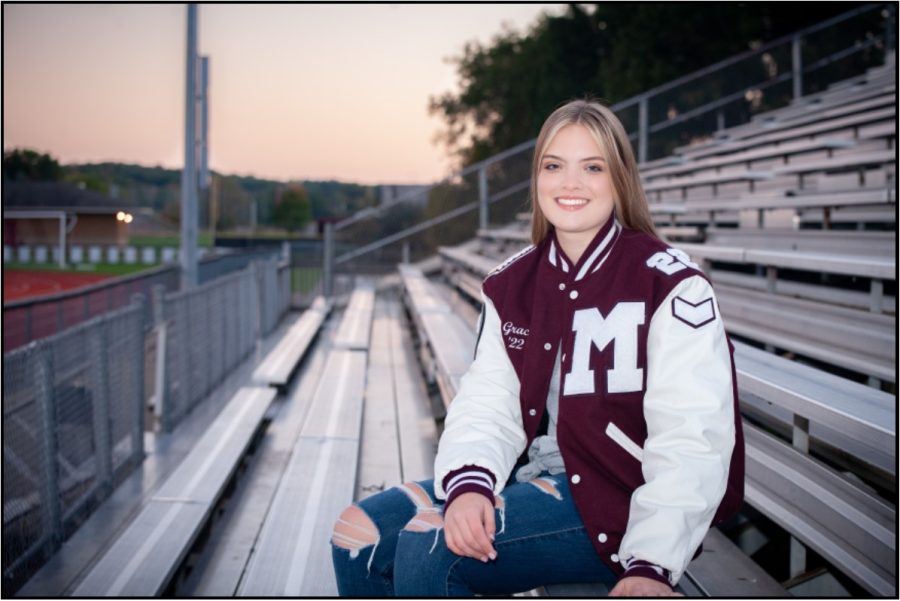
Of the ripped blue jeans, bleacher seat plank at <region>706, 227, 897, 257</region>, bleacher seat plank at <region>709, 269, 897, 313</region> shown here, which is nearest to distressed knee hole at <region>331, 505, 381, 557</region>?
the ripped blue jeans

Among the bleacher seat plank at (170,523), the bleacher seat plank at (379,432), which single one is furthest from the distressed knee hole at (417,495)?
the bleacher seat plank at (379,432)

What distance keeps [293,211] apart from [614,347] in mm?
67246

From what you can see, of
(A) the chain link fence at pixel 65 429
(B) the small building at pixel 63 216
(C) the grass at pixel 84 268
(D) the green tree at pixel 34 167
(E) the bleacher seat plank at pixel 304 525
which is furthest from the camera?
(D) the green tree at pixel 34 167

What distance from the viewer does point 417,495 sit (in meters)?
1.73

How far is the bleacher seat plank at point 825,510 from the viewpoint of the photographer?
5.34ft

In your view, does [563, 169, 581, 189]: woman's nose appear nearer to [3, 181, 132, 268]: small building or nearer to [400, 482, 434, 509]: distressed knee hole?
[400, 482, 434, 509]: distressed knee hole

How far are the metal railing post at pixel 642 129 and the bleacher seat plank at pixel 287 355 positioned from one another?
4880 mm

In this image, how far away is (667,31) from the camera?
1584 cm

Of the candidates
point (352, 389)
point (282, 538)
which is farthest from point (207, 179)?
point (282, 538)

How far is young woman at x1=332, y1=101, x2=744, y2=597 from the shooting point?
142cm

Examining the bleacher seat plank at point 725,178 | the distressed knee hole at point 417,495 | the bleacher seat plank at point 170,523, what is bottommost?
the bleacher seat plank at point 170,523

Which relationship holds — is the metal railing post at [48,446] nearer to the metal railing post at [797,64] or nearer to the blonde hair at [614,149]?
the blonde hair at [614,149]

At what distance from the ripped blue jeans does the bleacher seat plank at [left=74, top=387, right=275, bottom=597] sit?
0.99 meters

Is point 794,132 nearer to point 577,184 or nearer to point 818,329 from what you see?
point 818,329
